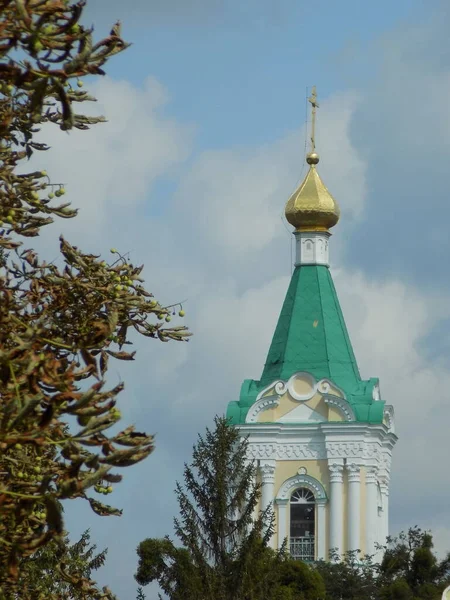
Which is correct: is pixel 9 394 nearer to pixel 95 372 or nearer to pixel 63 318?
pixel 95 372

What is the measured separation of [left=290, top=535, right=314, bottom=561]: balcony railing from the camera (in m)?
49.0

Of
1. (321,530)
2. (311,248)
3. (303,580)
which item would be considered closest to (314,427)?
(321,530)

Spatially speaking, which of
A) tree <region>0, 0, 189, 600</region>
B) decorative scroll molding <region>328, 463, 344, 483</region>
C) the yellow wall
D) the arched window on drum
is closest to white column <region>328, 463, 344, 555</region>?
decorative scroll molding <region>328, 463, 344, 483</region>

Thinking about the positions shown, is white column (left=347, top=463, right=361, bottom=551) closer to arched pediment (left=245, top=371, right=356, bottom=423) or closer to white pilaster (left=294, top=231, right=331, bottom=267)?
arched pediment (left=245, top=371, right=356, bottom=423)

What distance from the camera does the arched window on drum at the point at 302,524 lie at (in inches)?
1940

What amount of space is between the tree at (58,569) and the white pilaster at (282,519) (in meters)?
21.8

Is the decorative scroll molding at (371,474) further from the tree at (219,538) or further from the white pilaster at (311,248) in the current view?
the tree at (219,538)

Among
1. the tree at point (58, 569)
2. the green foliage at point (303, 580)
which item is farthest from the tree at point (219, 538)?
the green foliage at point (303, 580)

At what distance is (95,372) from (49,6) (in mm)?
1829

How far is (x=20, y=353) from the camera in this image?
29.9ft

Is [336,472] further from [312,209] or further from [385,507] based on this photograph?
[312,209]

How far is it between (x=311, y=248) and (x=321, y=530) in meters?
7.39

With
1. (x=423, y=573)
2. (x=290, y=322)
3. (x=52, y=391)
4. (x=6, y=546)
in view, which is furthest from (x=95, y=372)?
(x=290, y=322)

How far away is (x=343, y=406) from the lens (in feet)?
164
